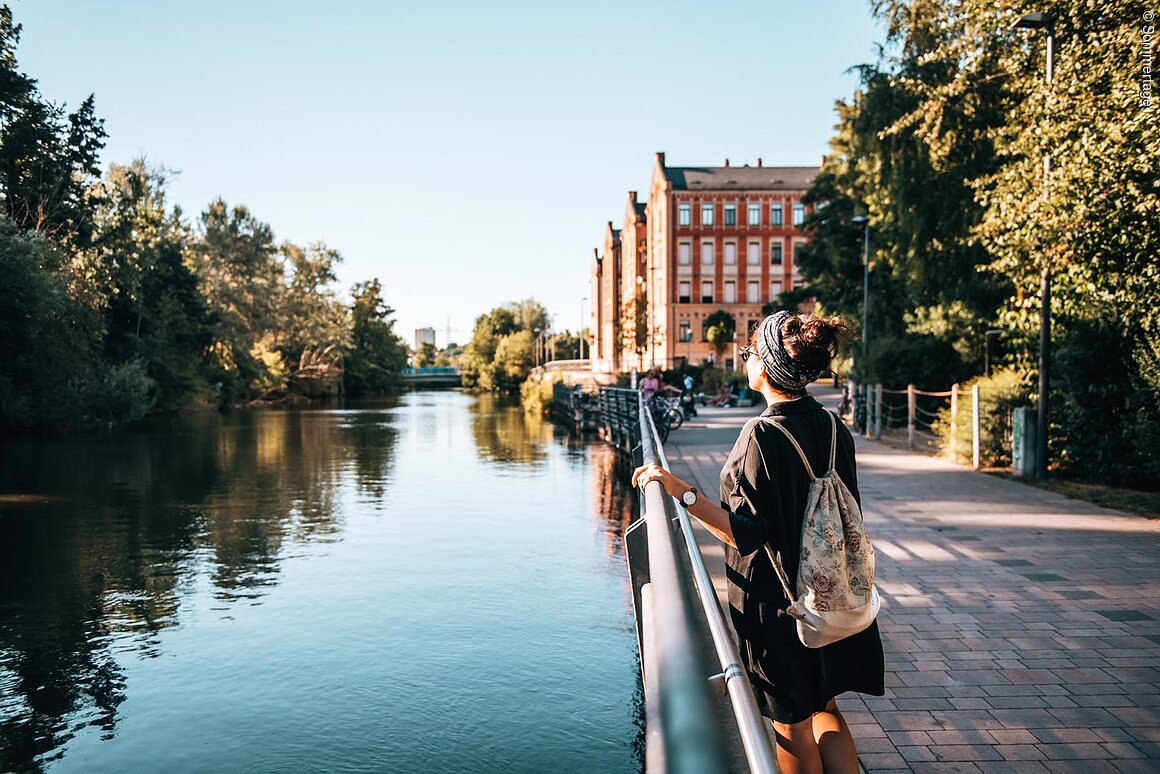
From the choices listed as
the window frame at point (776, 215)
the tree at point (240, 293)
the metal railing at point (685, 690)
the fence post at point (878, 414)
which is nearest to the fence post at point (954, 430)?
the fence post at point (878, 414)

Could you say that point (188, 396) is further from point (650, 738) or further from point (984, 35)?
point (650, 738)

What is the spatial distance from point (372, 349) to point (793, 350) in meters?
104

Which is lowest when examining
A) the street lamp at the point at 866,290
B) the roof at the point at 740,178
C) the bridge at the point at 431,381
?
the bridge at the point at 431,381

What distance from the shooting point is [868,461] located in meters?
18.8

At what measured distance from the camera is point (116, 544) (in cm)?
1312

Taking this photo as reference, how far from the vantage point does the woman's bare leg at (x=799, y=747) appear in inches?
124

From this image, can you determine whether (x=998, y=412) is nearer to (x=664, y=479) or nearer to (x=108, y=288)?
(x=664, y=479)

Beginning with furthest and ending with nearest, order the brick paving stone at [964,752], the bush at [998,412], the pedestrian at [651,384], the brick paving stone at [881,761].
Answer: the pedestrian at [651,384] < the bush at [998,412] < the brick paving stone at [964,752] < the brick paving stone at [881,761]

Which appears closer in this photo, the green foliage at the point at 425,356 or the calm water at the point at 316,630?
the calm water at the point at 316,630

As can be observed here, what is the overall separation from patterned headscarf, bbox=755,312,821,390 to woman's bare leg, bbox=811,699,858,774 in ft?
3.38

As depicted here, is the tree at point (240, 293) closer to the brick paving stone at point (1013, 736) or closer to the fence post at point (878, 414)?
the fence post at point (878, 414)

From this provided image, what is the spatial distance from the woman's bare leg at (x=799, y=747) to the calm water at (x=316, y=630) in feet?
9.17

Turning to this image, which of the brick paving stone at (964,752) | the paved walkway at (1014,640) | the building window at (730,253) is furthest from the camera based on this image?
the building window at (730,253)

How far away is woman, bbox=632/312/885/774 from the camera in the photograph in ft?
10.0
